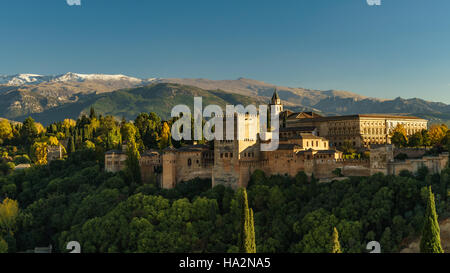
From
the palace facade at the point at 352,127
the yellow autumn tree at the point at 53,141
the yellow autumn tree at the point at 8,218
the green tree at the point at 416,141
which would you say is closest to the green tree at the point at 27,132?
the yellow autumn tree at the point at 53,141

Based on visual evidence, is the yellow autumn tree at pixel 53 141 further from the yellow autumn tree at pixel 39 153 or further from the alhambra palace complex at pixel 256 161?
the alhambra palace complex at pixel 256 161

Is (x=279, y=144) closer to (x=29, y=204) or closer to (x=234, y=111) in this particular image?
(x=234, y=111)

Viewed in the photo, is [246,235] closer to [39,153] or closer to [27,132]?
[39,153]

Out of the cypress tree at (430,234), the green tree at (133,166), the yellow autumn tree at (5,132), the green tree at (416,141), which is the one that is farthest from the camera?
the yellow autumn tree at (5,132)

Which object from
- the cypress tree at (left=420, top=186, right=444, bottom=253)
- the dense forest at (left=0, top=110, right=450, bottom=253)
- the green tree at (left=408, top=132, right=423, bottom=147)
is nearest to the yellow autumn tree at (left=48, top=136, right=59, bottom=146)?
the dense forest at (left=0, top=110, right=450, bottom=253)

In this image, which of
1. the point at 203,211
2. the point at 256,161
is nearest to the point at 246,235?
the point at 203,211
